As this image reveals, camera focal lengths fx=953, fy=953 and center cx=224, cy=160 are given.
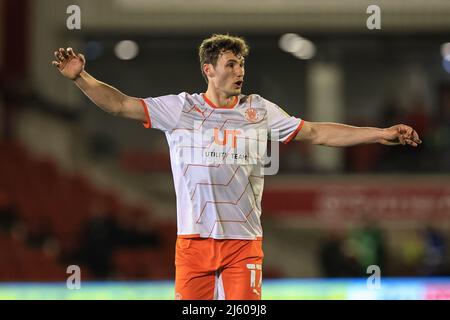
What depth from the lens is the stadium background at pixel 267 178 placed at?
1463 cm

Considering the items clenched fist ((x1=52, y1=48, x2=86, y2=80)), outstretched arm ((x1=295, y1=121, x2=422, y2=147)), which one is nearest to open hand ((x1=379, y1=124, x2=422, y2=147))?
outstretched arm ((x1=295, y1=121, x2=422, y2=147))

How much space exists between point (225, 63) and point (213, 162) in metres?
0.60

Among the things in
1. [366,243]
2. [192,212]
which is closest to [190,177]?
[192,212]

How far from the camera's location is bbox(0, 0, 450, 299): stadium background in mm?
14633

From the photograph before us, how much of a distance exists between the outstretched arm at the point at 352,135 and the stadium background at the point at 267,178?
8060 mm

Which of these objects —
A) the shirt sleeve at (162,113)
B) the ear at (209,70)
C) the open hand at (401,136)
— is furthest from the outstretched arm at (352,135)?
the shirt sleeve at (162,113)

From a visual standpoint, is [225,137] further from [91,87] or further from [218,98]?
[91,87]

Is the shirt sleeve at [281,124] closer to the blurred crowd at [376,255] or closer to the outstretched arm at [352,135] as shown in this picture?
the outstretched arm at [352,135]

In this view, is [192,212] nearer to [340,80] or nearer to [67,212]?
[67,212]

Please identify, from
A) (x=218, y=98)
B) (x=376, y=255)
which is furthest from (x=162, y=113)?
(x=376, y=255)

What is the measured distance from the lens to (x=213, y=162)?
5570mm

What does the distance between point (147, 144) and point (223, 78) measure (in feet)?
46.6

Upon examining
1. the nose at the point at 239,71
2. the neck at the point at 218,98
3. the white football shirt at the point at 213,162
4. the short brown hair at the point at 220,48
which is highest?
the short brown hair at the point at 220,48
